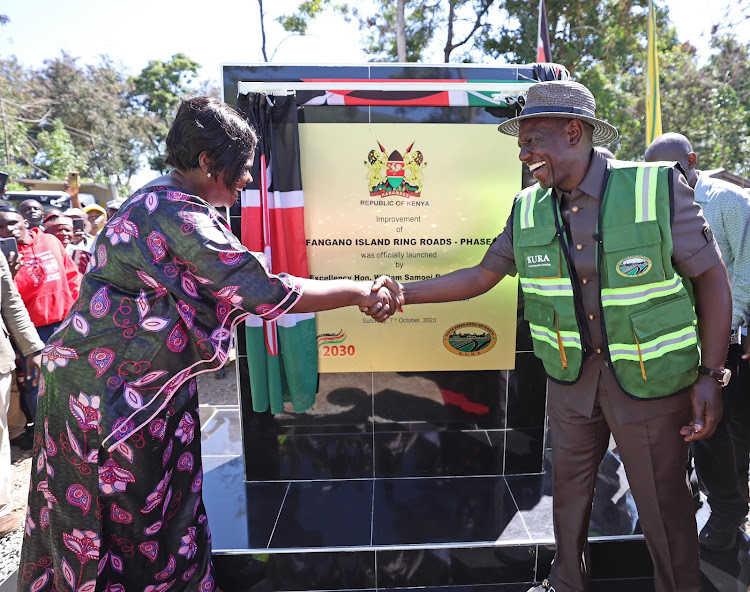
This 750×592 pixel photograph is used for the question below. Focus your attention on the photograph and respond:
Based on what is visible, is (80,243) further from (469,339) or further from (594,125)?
(594,125)

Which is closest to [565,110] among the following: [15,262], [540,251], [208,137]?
[540,251]

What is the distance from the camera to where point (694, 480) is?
3424 millimetres

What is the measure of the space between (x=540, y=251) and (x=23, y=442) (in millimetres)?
4902

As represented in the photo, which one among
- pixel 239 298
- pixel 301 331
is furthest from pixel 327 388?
pixel 239 298

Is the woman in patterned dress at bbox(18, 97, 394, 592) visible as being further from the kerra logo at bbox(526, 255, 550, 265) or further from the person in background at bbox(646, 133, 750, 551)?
the person in background at bbox(646, 133, 750, 551)

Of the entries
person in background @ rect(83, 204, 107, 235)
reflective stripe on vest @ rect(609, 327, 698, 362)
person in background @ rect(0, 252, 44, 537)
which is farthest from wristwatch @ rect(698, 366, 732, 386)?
person in background @ rect(83, 204, 107, 235)

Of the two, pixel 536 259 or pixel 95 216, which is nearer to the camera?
pixel 536 259

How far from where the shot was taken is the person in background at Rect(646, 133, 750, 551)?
275 centimetres

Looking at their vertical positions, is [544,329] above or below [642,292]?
below

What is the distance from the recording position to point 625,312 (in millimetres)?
1925

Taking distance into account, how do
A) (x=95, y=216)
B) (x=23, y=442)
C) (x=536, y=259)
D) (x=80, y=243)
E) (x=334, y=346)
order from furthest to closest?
(x=95, y=216) → (x=80, y=243) → (x=23, y=442) → (x=334, y=346) → (x=536, y=259)

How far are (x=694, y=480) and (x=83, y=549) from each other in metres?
3.60

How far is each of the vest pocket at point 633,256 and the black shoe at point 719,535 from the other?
1814mm

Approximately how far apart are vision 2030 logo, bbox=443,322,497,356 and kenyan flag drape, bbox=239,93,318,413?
2.84 ft
